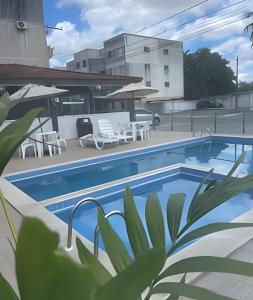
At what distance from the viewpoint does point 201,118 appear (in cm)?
1978

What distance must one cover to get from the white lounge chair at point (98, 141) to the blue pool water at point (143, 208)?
3498mm

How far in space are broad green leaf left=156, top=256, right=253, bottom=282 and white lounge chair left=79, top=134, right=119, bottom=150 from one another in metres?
9.48

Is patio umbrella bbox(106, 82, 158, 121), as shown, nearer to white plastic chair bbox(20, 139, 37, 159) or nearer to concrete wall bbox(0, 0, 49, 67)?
white plastic chair bbox(20, 139, 37, 159)

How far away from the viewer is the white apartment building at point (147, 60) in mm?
35500

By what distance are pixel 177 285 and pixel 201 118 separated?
1991 centimetres

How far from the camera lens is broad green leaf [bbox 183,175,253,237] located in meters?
0.87

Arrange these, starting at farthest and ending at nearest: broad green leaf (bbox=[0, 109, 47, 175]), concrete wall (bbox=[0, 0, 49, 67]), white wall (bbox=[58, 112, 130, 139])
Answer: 1. concrete wall (bbox=[0, 0, 49, 67])
2. white wall (bbox=[58, 112, 130, 139])
3. broad green leaf (bbox=[0, 109, 47, 175])

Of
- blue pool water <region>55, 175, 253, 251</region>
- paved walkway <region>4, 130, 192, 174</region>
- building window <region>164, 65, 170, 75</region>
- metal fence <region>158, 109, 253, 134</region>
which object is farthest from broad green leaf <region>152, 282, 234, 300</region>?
building window <region>164, 65, 170, 75</region>

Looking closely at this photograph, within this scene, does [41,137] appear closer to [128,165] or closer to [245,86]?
[128,165]

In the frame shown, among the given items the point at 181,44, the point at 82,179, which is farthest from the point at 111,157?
the point at 181,44

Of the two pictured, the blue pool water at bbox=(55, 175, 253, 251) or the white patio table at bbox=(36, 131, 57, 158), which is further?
the white patio table at bbox=(36, 131, 57, 158)

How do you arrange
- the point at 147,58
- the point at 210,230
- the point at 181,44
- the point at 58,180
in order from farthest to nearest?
the point at 181,44
the point at 147,58
the point at 58,180
the point at 210,230

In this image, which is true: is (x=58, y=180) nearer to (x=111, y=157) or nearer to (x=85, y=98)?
(x=111, y=157)

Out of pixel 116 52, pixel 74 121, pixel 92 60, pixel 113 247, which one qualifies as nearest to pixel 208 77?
pixel 116 52
